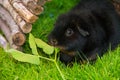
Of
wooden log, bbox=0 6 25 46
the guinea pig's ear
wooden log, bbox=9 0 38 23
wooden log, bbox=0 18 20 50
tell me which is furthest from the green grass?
wooden log, bbox=9 0 38 23

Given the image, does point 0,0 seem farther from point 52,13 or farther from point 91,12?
point 91,12

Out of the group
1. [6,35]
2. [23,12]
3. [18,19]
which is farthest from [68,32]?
[6,35]

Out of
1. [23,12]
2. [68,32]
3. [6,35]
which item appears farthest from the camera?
[6,35]

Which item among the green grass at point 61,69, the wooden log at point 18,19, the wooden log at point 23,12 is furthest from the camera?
the wooden log at point 18,19

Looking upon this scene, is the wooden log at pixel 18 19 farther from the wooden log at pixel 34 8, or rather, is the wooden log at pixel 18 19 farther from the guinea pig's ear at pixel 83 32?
the guinea pig's ear at pixel 83 32

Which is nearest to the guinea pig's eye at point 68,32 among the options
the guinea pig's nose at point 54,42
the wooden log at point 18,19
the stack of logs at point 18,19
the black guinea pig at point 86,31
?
the black guinea pig at point 86,31

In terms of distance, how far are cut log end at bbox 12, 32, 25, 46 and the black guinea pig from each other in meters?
0.54

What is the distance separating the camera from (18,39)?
15.3 feet

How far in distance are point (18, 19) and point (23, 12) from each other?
18 centimetres

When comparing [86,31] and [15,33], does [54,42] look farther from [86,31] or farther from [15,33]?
[15,33]

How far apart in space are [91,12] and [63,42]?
2.12 ft

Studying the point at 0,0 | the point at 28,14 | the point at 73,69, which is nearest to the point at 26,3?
the point at 28,14

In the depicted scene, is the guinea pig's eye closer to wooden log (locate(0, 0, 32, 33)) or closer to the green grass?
the green grass

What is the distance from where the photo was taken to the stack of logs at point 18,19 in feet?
14.8
